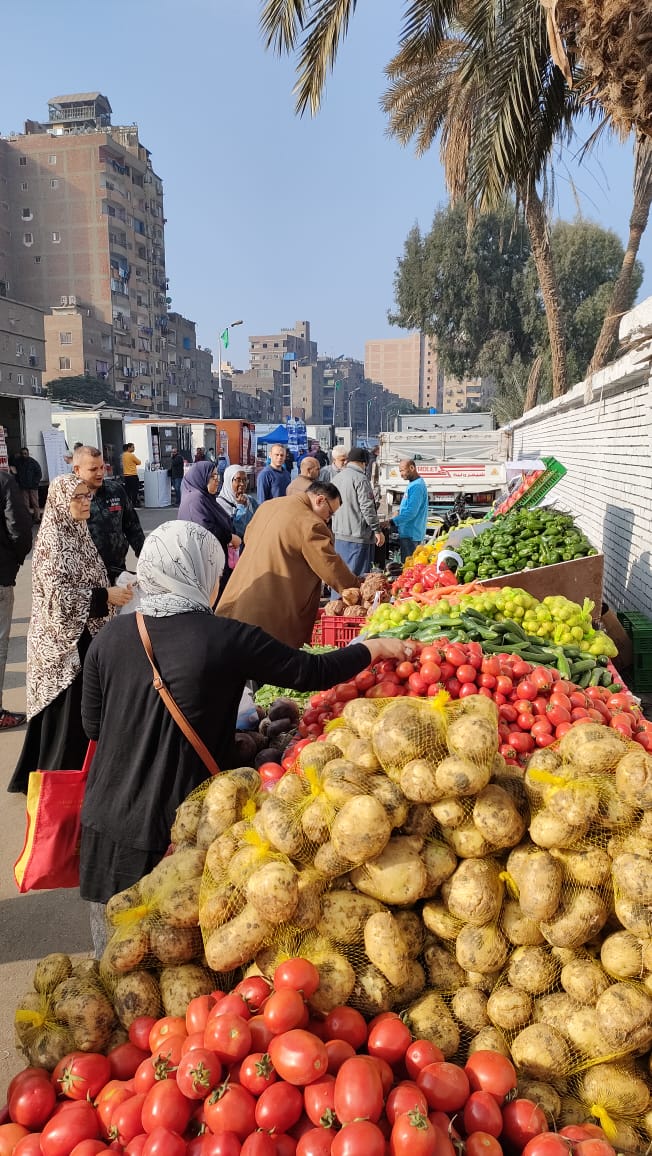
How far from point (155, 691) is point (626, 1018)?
162cm

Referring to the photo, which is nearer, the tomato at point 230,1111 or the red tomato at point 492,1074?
the tomato at point 230,1111

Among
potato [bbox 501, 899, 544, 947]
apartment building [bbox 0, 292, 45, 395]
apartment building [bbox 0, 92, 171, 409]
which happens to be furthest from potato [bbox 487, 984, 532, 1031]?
apartment building [bbox 0, 92, 171, 409]

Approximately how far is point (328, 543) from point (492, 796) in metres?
3.01

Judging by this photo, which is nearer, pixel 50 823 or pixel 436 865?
pixel 436 865

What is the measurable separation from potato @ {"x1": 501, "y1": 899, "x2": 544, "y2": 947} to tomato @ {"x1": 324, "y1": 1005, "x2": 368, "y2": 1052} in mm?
456

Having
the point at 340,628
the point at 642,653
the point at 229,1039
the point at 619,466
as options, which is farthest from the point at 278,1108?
the point at 619,466

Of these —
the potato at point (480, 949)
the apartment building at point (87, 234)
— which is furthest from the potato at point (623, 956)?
the apartment building at point (87, 234)

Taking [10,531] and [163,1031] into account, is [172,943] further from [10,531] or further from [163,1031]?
[10,531]

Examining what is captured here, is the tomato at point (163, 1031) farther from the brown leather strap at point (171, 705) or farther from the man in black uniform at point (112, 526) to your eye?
the man in black uniform at point (112, 526)

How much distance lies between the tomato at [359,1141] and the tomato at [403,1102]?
0.26ft

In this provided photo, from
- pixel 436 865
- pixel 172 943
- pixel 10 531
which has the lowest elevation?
pixel 172 943

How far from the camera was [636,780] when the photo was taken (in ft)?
6.63

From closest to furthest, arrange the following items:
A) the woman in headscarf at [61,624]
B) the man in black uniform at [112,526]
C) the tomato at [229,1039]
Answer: the tomato at [229,1039]
the woman in headscarf at [61,624]
the man in black uniform at [112,526]

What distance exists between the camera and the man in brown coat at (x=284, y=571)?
481cm
